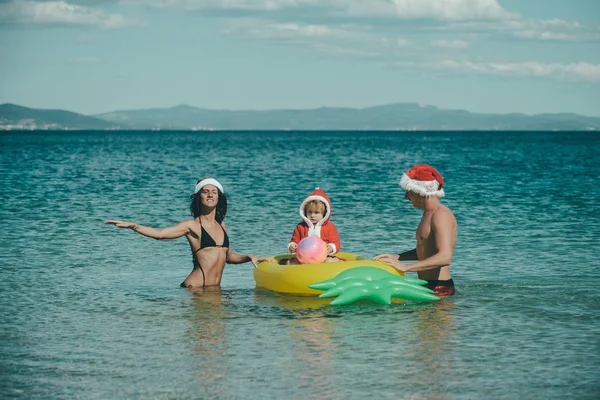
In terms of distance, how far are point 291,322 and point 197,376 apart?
195cm

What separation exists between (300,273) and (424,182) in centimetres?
160

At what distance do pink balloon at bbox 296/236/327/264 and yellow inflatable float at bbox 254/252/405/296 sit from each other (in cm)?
13

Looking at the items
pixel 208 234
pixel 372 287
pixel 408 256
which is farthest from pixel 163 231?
pixel 408 256

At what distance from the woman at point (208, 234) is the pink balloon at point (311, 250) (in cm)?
72

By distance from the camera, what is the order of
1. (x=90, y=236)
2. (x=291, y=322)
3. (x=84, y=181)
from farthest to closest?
(x=84, y=181), (x=90, y=236), (x=291, y=322)

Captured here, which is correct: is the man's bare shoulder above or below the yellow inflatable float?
above

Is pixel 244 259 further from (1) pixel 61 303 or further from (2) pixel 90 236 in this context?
(2) pixel 90 236

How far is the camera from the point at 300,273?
30.6 ft

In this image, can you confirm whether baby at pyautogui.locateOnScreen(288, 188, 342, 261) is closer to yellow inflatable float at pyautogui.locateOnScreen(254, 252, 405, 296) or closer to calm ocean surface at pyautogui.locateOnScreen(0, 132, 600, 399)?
yellow inflatable float at pyautogui.locateOnScreen(254, 252, 405, 296)

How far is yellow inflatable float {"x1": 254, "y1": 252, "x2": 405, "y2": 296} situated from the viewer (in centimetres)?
912

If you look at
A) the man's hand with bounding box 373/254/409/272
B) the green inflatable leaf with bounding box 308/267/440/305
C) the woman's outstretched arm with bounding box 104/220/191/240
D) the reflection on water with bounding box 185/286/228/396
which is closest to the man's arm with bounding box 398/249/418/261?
the man's hand with bounding box 373/254/409/272

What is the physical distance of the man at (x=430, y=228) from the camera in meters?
8.77

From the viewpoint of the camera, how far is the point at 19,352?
7414mm

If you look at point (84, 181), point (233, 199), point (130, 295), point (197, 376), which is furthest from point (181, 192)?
point (197, 376)
